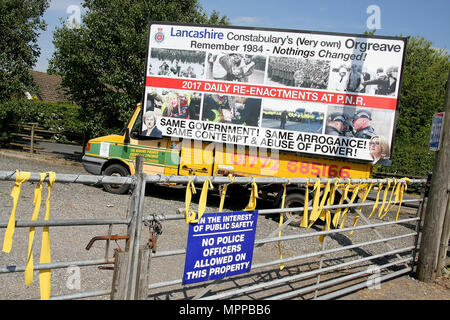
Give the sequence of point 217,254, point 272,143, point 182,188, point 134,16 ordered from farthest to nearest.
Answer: point 134,16 → point 182,188 → point 272,143 → point 217,254

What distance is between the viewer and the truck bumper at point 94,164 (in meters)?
10.6

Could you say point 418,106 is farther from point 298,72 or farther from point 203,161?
point 203,161

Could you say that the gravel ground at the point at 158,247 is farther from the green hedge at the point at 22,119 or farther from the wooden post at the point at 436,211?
the green hedge at the point at 22,119

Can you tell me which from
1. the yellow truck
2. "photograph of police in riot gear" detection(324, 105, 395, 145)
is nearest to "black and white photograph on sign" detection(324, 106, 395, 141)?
"photograph of police in riot gear" detection(324, 105, 395, 145)

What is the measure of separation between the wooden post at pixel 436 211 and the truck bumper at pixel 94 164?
25.5ft

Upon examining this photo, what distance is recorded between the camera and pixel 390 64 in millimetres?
8383

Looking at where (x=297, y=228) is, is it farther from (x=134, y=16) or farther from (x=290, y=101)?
(x=134, y=16)

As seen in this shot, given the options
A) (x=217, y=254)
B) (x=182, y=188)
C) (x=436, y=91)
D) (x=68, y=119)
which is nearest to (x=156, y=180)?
(x=217, y=254)

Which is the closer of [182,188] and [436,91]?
[182,188]

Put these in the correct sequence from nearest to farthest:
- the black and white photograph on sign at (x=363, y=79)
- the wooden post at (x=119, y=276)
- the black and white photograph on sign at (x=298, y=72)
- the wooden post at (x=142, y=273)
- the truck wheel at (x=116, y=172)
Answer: the wooden post at (x=119, y=276)
the wooden post at (x=142, y=273)
the black and white photograph on sign at (x=363, y=79)
the black and white photograph on sign at (x=298, y=72)
the truck wheel at (x=116, y=172)

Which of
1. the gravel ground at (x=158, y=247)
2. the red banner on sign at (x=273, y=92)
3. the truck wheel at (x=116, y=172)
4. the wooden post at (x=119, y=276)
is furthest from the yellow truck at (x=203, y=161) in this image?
the wooden post at (x=119, y=276)

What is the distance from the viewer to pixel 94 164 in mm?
10625

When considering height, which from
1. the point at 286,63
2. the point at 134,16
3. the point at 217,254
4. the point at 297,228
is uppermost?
the point at 134,16

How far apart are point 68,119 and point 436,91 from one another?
24615 millimetres
